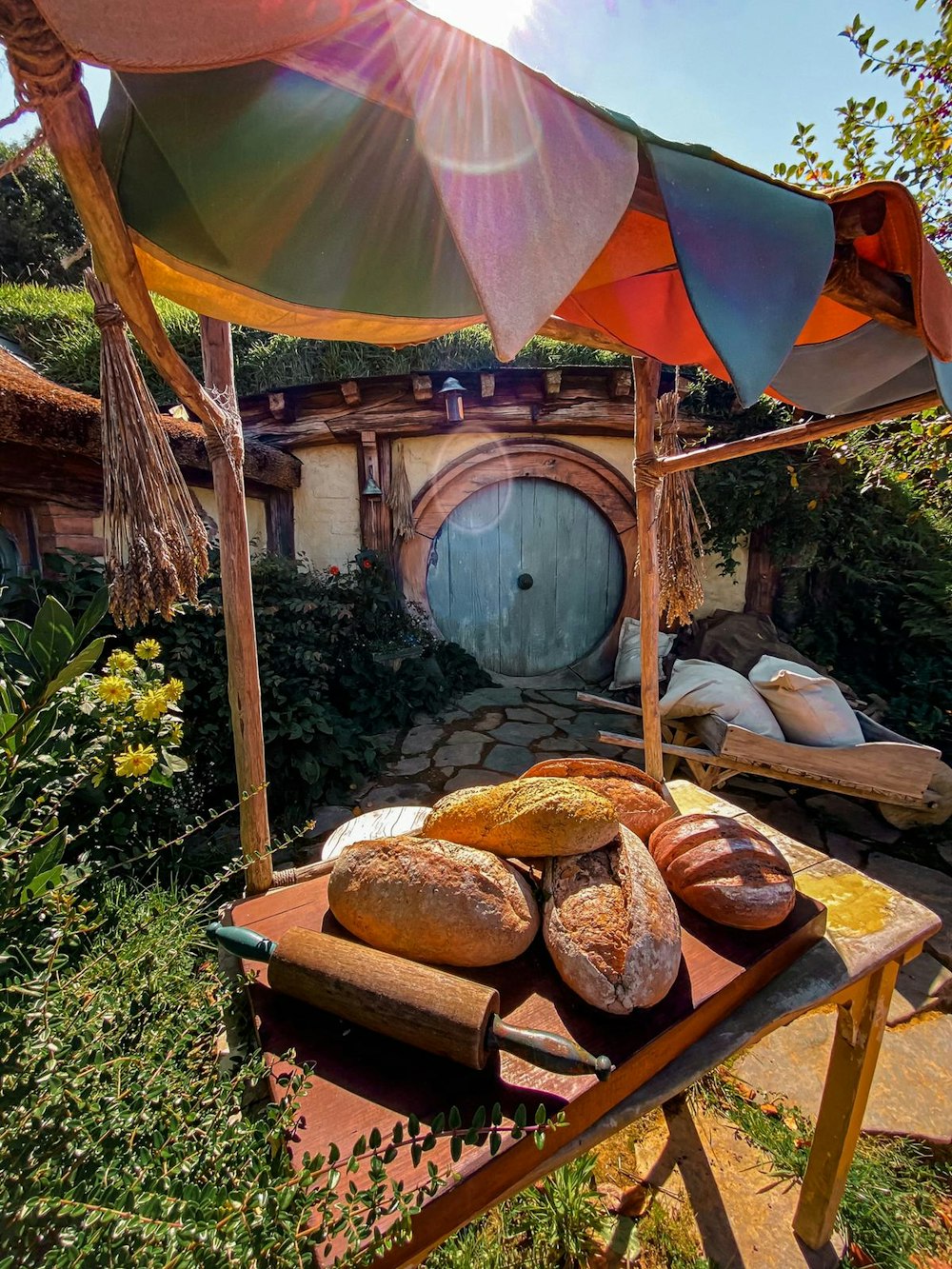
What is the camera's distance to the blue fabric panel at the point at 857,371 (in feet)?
5.57

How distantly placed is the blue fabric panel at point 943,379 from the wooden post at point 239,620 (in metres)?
1.86

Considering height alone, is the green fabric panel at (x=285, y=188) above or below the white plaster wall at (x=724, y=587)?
above

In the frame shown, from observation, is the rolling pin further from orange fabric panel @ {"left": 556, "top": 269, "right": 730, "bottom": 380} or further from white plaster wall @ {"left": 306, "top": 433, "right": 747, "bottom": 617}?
white plaster wall @ {"left": 306, "top": 433, "right": 747, "bottom": 617}

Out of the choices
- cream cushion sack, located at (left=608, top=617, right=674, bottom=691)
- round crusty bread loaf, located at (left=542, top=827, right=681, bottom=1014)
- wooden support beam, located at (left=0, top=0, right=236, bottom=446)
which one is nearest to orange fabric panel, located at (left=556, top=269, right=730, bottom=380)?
wooden support beam, located at (left=0, top=0, right=236, bottom=446)

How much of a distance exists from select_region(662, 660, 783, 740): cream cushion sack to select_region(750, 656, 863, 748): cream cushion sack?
73mm

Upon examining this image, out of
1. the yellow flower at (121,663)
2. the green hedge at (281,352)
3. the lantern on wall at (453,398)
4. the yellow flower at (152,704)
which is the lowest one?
the yellow flower at (152,704)

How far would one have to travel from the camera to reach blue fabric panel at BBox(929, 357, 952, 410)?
132 cm

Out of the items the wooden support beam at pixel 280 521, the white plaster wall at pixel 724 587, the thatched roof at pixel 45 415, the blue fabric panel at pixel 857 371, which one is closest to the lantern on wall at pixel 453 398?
the wooden support beam at pixel 280 521

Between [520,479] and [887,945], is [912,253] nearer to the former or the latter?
[887,945]

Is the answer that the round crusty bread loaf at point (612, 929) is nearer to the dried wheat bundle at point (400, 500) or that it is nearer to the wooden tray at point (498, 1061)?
the wooden tray at point (498, 1061)

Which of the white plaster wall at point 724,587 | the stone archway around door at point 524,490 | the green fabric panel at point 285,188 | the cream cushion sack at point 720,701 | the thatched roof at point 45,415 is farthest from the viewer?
the white plaster wall at point 724,587

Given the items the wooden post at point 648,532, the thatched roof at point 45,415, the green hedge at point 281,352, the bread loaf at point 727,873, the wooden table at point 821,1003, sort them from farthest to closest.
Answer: the green hedge at point 281,352
the thatched roof at point 45,415
the wooden post at point 648,532
the bread loaf at point 727,873
the wooden table at point 821,1003

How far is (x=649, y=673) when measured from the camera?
242cm

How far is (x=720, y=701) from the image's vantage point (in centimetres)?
317
